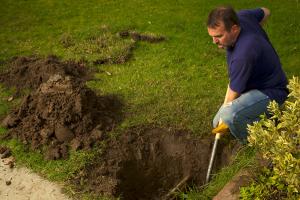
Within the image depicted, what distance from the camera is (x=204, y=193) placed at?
462cm

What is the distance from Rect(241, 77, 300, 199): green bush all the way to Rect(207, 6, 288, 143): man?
1109 mm

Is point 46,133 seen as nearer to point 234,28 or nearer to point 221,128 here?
point 221,128

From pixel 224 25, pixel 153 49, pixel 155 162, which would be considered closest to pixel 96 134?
pixel 155 162

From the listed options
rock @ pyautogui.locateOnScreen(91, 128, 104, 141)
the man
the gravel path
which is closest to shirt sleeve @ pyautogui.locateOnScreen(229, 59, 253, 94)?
the man

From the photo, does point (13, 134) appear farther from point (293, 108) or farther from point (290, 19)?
point (290, 19)

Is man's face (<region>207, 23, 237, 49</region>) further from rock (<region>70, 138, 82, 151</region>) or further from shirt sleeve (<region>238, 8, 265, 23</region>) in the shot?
rock (<region>70, 138, 82, 151</region>)

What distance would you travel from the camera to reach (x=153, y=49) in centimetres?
744

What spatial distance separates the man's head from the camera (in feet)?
14.7

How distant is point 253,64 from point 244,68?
0.12 m

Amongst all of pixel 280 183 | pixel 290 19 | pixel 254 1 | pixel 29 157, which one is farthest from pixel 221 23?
pixel 254 1

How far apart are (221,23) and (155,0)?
5279 millimetres

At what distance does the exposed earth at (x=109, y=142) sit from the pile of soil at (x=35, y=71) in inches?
29.7

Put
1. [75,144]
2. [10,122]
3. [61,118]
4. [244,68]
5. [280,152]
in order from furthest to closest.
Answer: [10,122], [61,118], [75,144], [244,68], [280,152]

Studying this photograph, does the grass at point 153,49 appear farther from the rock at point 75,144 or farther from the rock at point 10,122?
the rock at point 10,122
